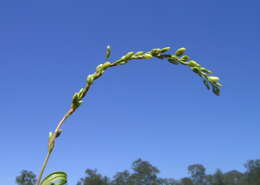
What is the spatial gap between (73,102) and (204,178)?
119 metres

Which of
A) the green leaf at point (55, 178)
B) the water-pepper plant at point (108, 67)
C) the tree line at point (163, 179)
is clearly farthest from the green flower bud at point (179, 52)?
the tree line at point (163, 179)

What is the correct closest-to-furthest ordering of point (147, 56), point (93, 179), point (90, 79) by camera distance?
point (90, 79), point (147, 56), point (93, 179)

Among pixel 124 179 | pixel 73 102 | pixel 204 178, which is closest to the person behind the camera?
pixel 73 102

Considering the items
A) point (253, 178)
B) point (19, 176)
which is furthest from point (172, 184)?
point (19, 176)

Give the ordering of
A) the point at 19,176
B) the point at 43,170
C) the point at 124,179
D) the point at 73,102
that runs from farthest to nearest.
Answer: the point at 124,179, the point at 19,176, the point at 73,102, the point at 43,170

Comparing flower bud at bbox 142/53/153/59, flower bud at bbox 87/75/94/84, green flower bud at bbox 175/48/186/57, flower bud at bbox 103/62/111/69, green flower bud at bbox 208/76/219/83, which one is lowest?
flower bud at bbox 87/75/94/84

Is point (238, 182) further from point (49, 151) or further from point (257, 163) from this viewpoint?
point (49, 151)

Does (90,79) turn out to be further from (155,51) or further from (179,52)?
(179,52)

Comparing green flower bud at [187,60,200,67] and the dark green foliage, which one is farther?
the dark green foliage

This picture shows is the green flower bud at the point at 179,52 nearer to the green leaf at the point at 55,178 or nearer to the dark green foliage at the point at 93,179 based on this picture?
the green leaf at the point at 55,178

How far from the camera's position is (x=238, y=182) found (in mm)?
117062

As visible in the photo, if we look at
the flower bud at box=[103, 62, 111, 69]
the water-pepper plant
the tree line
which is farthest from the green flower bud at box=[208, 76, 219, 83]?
the tree line

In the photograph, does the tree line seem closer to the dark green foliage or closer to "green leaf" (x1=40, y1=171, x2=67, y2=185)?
the dark green foliage

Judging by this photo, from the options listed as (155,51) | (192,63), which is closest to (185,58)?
(192,63)
